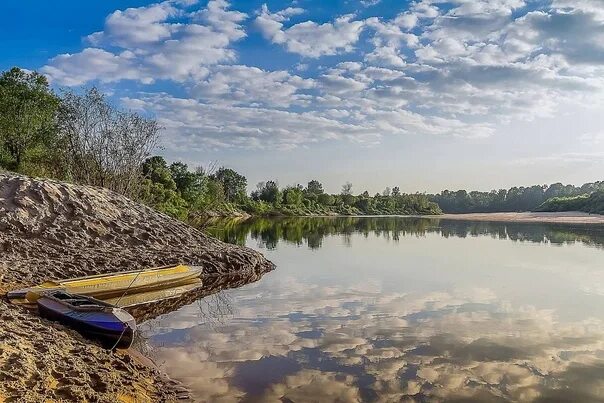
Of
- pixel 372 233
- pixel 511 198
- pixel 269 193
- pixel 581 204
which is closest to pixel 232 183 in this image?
pixel 269 193

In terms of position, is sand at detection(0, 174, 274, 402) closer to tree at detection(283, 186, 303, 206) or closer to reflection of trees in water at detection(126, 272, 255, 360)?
reflection of trees in water at detection(126, 272, 255, 360)

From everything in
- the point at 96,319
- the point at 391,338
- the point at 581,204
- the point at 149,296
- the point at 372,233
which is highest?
the point at 581,204

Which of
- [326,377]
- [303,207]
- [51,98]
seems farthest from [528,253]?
[303,207]

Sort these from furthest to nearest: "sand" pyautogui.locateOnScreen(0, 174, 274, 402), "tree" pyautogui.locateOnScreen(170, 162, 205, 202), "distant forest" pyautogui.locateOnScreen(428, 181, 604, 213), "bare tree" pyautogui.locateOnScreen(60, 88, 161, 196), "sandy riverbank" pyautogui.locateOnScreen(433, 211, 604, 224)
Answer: "distant forest" pyautogui.locateOnScreen(428, 181, 604, 213), "sandy riverbank" pyautogui.locateOnScreen(433, 211, 604, 224), "tree" pyautogui.locateOnScreen(170, 162, 205, 202), "bare tree" pyautogui.locateOnScreen(60, 88, 161, 196), "sand" pyautogui.locateOnScreen(0, 174, 274, 402)

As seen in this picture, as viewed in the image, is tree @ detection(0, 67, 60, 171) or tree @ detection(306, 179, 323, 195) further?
tree @ detection(306, 179, 323, 195)

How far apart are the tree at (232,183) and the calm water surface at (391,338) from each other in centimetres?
8387

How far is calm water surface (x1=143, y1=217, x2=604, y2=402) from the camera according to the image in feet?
30.6

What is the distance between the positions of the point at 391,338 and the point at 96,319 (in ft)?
22.6

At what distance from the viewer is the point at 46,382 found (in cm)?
691

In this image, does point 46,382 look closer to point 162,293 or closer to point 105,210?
point 162,293

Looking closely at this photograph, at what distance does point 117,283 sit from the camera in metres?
16.0

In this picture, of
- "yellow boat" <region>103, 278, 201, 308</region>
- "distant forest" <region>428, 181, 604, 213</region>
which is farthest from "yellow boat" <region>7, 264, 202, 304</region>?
"distant forest" <region>428, 181, 604, 213</region>

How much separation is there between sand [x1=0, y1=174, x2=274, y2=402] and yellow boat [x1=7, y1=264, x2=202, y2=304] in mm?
960

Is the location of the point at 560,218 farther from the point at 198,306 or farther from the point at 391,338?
the point at 391,338
